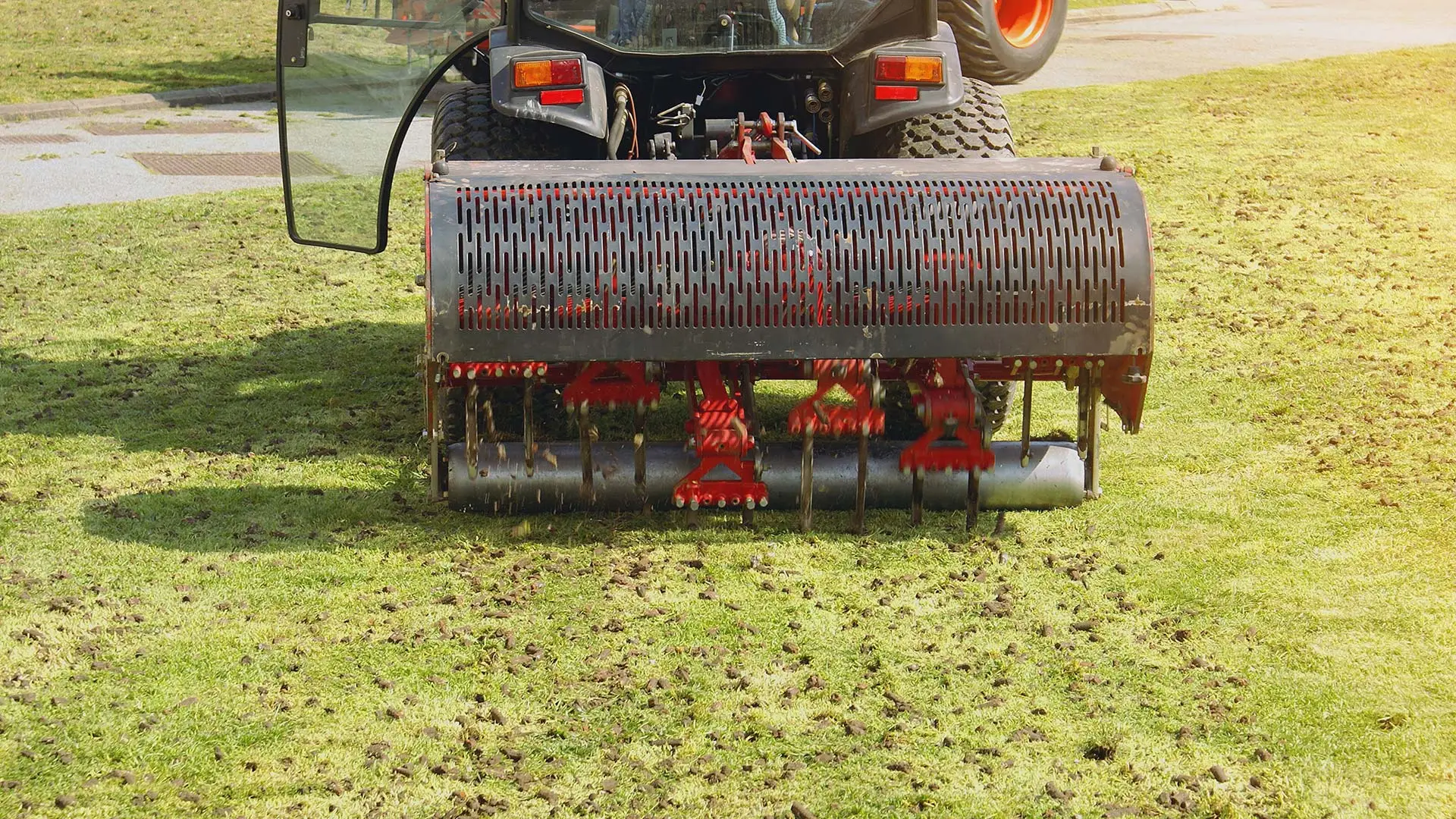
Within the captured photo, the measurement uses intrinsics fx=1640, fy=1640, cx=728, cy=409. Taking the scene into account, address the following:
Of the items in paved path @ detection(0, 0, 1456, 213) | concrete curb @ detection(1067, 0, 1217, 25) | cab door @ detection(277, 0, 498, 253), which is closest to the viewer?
cab door @ detection(277, 0, 498, 253)

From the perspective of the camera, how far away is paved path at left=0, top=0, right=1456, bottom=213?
10062 millimetres

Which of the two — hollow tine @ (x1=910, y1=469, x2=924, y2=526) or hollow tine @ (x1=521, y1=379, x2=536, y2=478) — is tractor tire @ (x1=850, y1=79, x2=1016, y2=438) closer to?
hollow tine @ (x1=910, y1=469, x2=924, y2=526)

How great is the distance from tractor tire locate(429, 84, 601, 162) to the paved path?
459 cm

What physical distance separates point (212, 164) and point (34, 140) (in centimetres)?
161

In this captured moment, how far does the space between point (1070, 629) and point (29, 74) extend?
12.1 meters

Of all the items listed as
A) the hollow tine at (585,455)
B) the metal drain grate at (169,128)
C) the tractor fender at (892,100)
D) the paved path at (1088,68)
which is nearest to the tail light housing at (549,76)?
the tractor fender at (892,100)

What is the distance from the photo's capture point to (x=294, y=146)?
6238 millimetres

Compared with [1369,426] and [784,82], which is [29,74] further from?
[1369,426]

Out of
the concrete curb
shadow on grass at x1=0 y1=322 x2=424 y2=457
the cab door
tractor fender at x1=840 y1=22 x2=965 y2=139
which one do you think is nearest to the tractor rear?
tractor fender at x1=840 y1=22 x2=965 y2=139

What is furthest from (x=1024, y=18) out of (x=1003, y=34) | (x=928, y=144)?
(x=928, y=144)

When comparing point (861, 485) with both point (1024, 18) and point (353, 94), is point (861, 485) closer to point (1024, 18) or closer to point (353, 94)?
point (353, 94)

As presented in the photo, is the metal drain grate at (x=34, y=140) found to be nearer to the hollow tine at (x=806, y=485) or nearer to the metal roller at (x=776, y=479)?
the metal roller at (x=776, y=479)

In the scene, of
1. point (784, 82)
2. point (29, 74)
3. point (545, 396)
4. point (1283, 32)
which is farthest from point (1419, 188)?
point (29, 74)

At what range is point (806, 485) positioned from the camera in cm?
489
